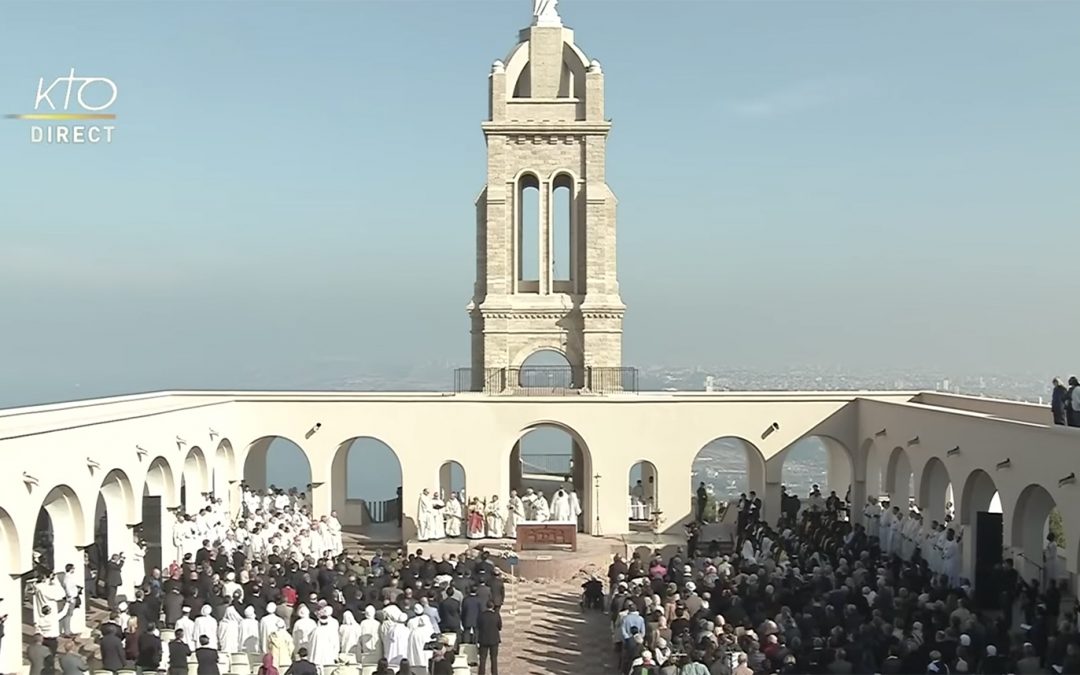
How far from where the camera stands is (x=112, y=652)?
16891mm

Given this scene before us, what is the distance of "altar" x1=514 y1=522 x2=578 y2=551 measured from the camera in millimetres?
28703

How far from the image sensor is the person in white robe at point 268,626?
722 inches

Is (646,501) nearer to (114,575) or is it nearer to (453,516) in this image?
(453,516)

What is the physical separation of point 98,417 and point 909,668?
1714cm

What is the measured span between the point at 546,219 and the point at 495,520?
9.57m

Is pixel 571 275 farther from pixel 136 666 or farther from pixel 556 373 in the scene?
pixel 136 666

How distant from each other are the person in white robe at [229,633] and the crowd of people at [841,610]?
20.6 ft

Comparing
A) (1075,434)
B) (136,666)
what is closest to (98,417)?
(136,666)

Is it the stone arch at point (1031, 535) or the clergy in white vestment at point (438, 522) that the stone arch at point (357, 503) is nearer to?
the clergy in white vestment at point (438, 522)

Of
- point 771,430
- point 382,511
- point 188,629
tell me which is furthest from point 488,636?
point 382,511

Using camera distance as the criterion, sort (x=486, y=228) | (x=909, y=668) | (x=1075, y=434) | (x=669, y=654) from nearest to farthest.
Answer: (x=909, y=668), (x=669, y=654), (x=1075, y=434), (x=486, y=228)

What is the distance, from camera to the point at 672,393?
107ft

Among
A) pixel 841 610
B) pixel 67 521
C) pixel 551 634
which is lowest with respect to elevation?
pixel 551 634

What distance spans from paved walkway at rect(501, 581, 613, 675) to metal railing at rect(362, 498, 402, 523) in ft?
29.4
